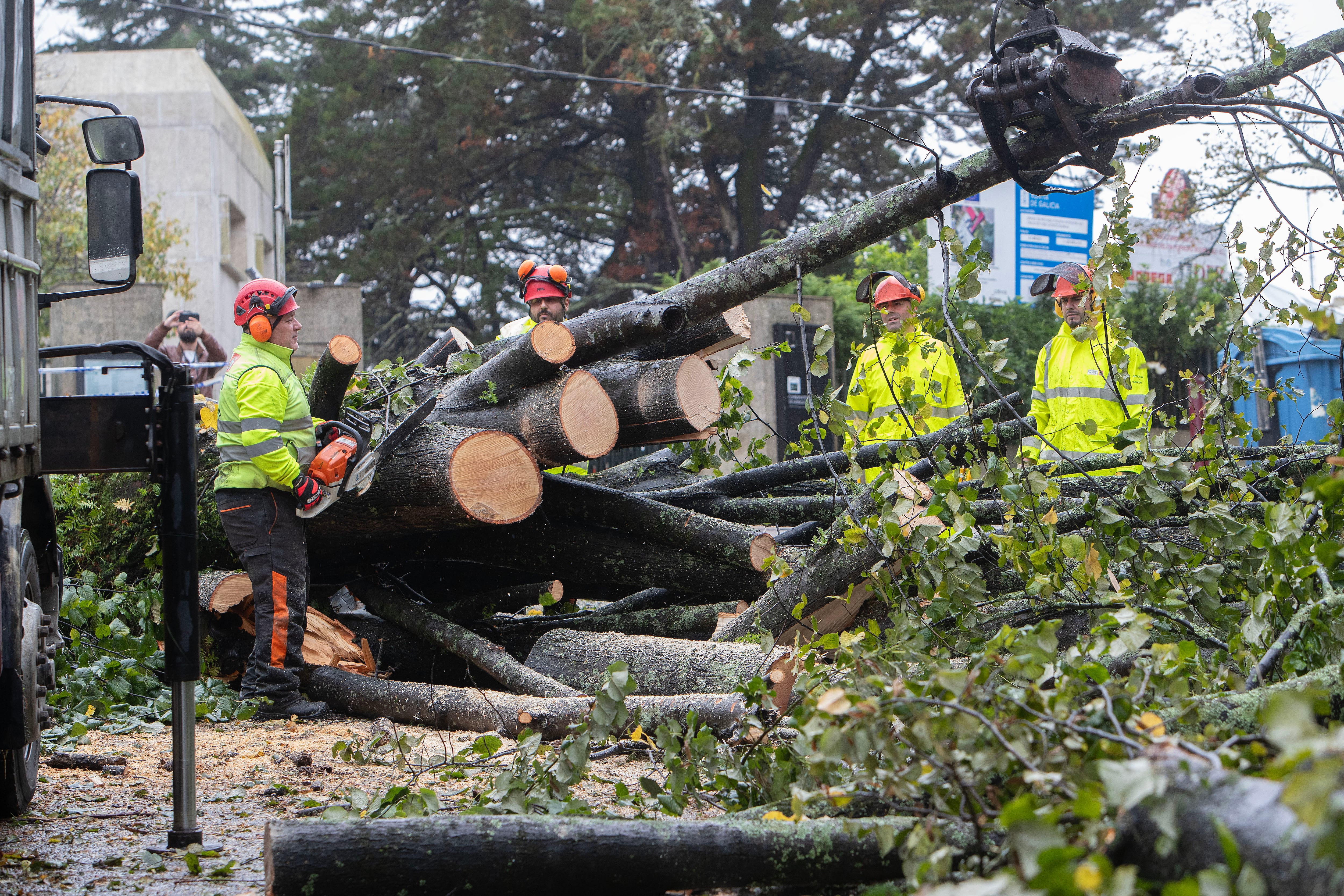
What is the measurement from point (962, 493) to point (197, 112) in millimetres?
21813

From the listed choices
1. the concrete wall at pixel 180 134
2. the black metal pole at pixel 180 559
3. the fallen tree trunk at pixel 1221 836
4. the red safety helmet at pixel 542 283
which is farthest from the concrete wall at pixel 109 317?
the fallen tree trunk at pixel 1221 836

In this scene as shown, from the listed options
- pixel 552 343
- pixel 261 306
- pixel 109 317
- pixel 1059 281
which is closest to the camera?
pixel 552 343

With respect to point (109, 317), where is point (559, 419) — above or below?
below

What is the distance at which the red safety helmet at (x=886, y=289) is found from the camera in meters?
5.38

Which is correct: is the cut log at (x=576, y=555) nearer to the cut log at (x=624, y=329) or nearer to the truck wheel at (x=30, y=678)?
the cut log at (x=624, y=329)

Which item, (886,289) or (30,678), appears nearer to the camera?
(30,678)

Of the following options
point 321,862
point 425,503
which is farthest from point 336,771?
point 321,862

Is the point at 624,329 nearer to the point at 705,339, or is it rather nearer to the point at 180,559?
the point at 705,339

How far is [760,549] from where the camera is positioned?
5.55m

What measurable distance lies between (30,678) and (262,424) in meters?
2.38

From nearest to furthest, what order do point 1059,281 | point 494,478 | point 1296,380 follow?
point 494,478 → point 1059,281 → point 1296,380

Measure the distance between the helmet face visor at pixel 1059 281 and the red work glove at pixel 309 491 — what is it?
157 inches

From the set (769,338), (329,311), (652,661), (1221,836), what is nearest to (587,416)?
(652,661)

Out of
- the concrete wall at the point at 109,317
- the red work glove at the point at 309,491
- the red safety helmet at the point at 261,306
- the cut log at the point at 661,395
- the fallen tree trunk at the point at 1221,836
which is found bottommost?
the fallen tree trunk at the point at 1221,836
